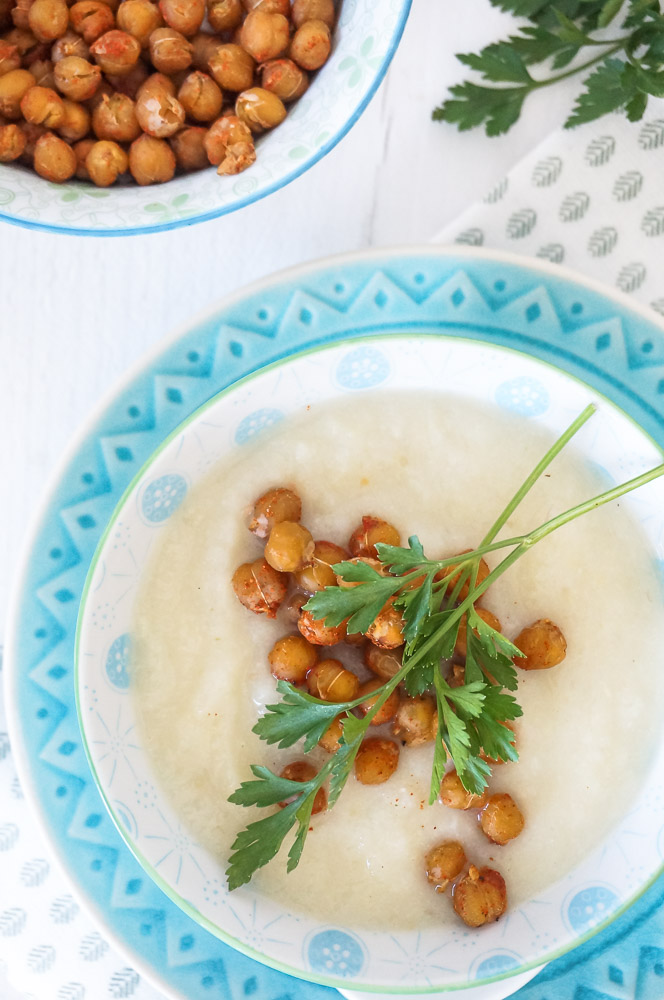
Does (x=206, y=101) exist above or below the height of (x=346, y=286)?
above

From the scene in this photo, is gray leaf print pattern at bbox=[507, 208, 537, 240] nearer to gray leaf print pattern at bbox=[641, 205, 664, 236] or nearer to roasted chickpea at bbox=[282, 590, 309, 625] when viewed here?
gray leaf print pattern at bbox=[641, 205, 664, 236]

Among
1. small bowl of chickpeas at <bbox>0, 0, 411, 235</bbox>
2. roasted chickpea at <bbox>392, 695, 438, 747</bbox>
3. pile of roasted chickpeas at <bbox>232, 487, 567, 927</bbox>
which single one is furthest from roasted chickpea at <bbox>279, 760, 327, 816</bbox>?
small bowl of chickpeas at <bbox>0, 0, 411, 235</bbox>

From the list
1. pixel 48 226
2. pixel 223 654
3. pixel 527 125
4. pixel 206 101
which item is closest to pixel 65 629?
pixel 223 654

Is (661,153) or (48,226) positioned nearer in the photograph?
(48,226)

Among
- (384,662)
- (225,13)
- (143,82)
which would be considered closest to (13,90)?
(143,82)

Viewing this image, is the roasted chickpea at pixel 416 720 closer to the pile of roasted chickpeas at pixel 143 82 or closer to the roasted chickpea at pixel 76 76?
the pile of roasted chickpeas at pixel 143 82

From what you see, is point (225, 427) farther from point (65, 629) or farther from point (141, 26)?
point (141, 26)
